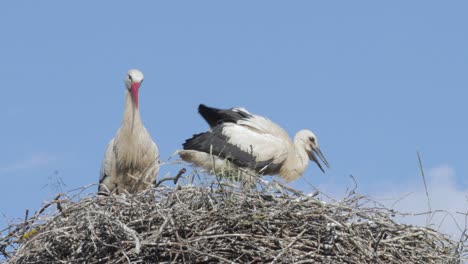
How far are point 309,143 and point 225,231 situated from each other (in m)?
4.37

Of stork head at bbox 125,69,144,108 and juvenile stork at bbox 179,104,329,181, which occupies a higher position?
juvenile stork at bbox 179,104,329,181

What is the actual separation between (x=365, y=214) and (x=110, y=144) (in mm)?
2907

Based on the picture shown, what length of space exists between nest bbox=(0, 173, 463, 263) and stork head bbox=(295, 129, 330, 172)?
3959 mm

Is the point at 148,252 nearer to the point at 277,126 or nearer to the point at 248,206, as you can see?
the point at 248,206

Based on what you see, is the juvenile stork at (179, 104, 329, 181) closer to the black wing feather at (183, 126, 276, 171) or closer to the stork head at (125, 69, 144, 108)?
the black wing feather at (183, 126, 276, 171)

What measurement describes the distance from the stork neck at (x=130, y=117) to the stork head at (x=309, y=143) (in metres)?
2.26

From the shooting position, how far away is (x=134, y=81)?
8.03 metres

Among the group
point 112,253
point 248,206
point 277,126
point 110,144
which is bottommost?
point 112,253

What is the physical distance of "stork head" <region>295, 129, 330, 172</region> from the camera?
32.9 feet

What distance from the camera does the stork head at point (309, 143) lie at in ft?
32.9

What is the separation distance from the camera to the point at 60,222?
233 inches

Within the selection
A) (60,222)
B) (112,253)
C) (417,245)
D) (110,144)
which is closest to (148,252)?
(112,253)

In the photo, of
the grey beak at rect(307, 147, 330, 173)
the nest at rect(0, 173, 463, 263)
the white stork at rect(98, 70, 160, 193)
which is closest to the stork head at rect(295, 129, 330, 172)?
the grey beak at rect(307, 147, 330, 173)

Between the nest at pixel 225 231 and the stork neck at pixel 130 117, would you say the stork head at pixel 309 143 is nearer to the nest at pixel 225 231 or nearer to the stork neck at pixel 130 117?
the stork neck at pixel 130 117
